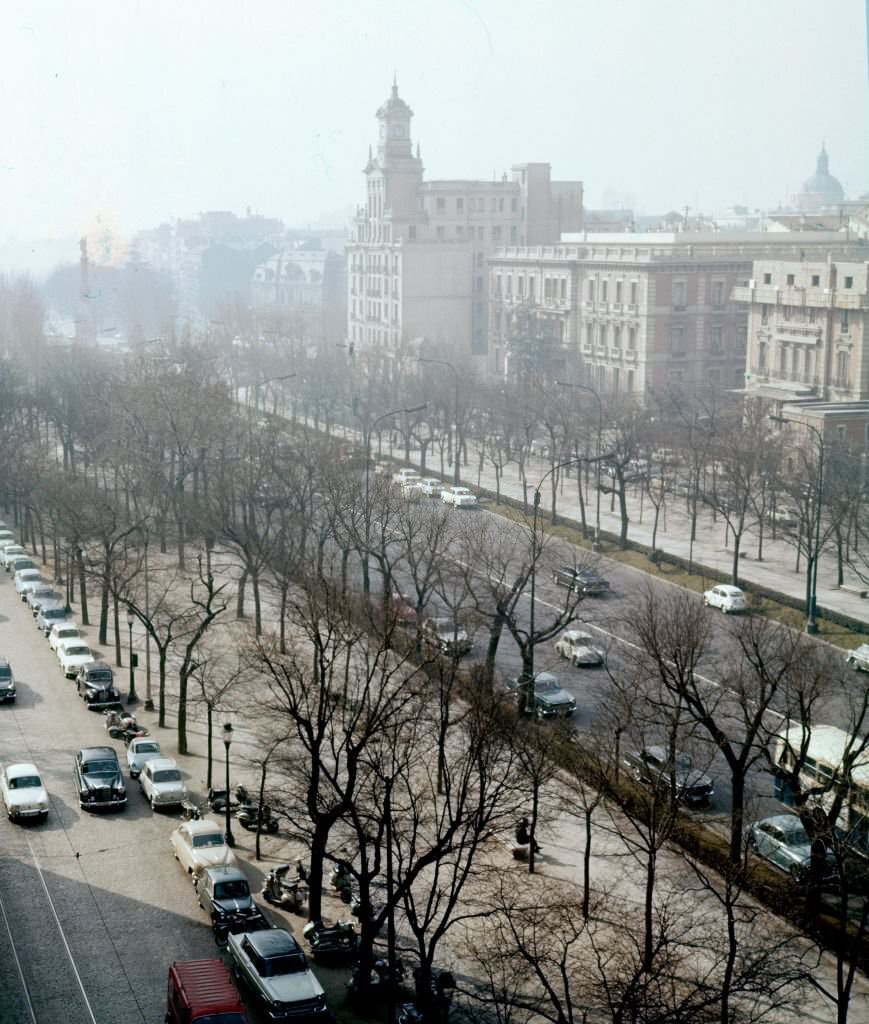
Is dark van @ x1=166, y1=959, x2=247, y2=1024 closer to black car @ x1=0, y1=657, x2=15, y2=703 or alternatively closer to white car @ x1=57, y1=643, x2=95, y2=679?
black car @ x1=0, y1=657, x2=15, y2=703

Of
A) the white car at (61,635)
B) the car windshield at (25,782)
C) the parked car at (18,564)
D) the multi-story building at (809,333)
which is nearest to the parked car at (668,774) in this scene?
the car windshield at (25,782)

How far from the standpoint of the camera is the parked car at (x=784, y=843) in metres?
27.2

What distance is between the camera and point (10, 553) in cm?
5653

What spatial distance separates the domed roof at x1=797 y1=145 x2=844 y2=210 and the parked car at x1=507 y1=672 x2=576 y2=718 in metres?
130

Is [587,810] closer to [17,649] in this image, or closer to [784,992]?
[784,992]

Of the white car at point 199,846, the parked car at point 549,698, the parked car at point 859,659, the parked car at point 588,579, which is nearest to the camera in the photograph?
the white car at point 199,846

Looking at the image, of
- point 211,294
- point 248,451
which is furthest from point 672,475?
point 211,294

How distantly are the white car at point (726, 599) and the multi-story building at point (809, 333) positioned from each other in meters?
22.0

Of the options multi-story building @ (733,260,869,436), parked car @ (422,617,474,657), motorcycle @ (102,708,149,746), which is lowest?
motorcycle @ (102,708,149,746)

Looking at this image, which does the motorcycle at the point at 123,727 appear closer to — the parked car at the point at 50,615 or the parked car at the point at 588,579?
the parked car at the point at 50,615

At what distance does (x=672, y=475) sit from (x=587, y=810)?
40.5 meters

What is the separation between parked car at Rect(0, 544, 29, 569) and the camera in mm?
55812

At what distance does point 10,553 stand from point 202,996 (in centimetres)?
3764

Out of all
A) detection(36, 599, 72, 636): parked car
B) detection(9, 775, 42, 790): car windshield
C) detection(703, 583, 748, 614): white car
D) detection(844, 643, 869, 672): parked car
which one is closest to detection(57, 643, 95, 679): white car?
detection(36, 599, 72, 636): parked car
